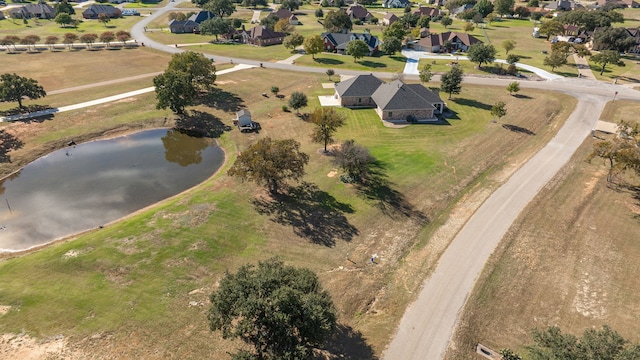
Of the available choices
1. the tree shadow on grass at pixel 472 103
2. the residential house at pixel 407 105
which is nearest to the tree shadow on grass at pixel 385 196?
the residential house at pixel 407 105

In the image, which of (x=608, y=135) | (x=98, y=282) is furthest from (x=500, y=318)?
(x=608, y=135)

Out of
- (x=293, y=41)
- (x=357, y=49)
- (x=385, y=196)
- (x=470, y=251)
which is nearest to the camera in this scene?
(x=470, y=251)

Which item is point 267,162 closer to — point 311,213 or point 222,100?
point 311,213

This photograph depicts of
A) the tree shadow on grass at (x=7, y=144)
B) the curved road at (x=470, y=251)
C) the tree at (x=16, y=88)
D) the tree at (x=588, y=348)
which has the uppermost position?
the tree at (x=16, y=88)

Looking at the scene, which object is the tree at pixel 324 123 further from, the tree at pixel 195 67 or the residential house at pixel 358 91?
the tree at pixel 195 67

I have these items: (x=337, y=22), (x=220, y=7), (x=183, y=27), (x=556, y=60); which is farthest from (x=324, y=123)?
(x=220, y=7)

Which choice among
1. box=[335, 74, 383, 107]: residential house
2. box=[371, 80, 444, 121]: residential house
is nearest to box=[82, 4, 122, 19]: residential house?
box=[335, 74, 383, 107]: residential house
